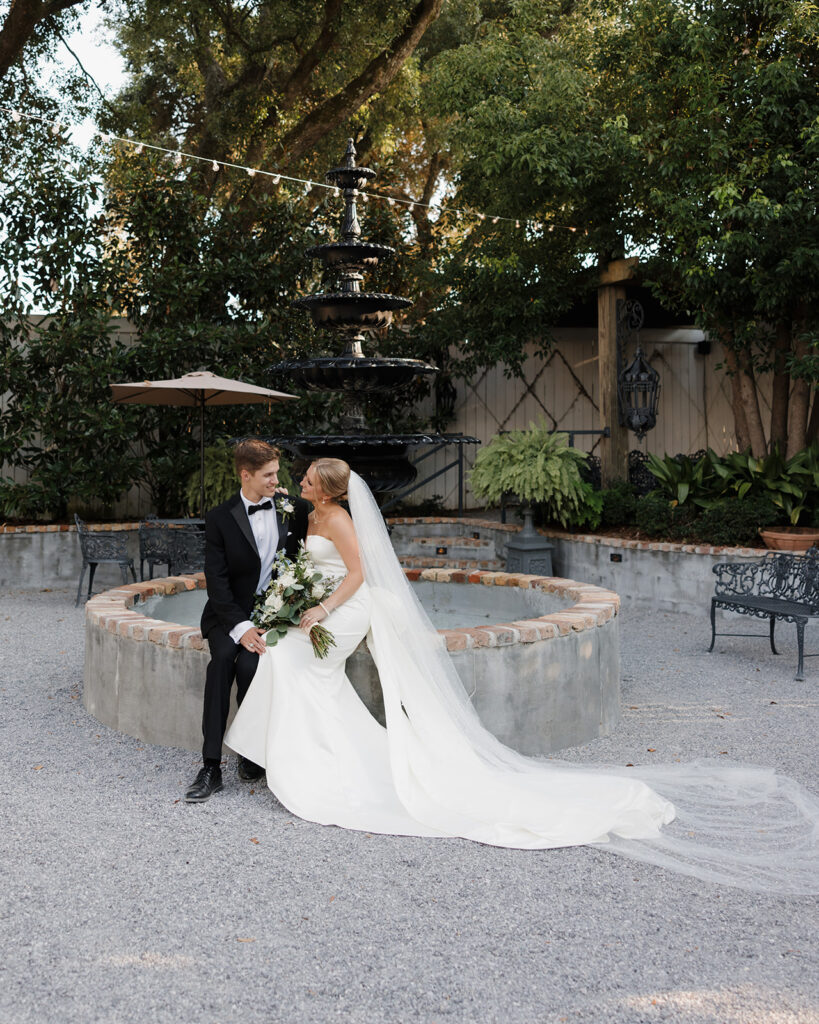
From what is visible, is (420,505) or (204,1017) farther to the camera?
(420,505)

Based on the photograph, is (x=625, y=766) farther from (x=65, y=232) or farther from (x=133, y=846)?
(x=65, y=232)

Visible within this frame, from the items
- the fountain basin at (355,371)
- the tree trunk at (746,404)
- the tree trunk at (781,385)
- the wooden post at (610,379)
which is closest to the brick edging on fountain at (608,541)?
the wooden post at (610,379)

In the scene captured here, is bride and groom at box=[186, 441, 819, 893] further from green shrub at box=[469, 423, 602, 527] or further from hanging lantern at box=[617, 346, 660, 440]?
hanging lantern at box=[617, 346, 660, 440]

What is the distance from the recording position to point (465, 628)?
197 inches

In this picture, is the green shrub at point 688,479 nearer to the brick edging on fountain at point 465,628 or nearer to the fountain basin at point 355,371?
the brick edging on fountain at point 465,628

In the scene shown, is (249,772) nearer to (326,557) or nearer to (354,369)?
(326,557)

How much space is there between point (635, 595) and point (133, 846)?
6.68m

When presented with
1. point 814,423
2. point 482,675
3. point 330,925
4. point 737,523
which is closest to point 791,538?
point 737,523

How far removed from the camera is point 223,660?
13.2ft

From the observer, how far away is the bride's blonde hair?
14.0ft

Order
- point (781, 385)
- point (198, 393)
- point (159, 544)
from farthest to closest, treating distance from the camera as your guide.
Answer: point (781, 385), point (198, 393), point (159, 544)

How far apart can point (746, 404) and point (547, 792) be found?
8129 millimetres

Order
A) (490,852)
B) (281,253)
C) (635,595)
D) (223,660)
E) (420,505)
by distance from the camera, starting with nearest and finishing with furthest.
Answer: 1. (490,852)
2. (223,660)
3. (635,595)
4. (281,253)
5. (420,505)

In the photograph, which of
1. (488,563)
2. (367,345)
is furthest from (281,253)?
(488,563)
